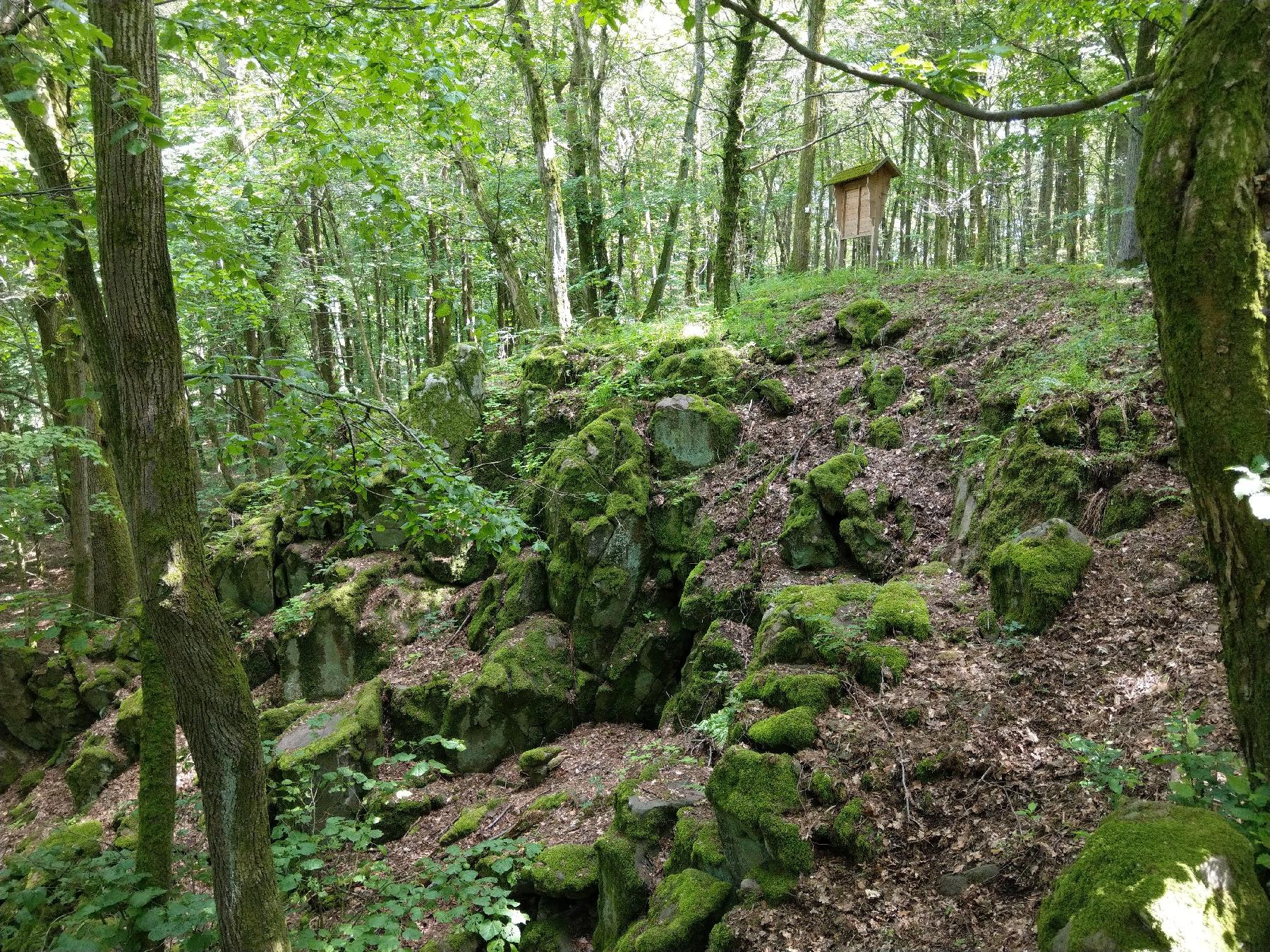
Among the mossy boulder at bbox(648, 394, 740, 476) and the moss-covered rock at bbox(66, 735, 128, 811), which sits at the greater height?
the mossy boulder at bbox(648, 394, 740, 476)

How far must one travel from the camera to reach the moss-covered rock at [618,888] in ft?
15.0

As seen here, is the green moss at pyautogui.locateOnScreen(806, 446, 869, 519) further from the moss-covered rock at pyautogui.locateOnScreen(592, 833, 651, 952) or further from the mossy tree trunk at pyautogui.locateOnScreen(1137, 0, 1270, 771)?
the mossy tree trunk at pyautogui.locateOnScreen(1137, 0, 1270, 771)

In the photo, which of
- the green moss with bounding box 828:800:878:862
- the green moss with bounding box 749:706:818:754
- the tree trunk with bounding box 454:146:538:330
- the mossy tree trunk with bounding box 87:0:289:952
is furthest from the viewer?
the tree trunk with bounding box 454:146:538:330

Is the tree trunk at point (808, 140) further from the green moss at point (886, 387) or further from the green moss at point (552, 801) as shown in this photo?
the green moss at point (552, 801)

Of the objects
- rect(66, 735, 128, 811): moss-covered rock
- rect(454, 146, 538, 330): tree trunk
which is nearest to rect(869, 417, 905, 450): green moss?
rect(454, 146, 538, 330): tree trunk

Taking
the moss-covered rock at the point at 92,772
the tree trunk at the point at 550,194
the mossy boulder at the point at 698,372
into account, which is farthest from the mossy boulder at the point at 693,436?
the moss-covered rock at the point at 92,772

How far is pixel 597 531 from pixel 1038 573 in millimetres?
4779

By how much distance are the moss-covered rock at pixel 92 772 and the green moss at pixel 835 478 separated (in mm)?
10781

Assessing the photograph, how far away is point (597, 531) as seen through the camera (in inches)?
326

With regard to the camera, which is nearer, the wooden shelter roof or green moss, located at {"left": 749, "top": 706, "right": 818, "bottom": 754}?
green moss, located at {"left": 749, "top": 706, "right": 818, "bottom": 754}

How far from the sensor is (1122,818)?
256cm

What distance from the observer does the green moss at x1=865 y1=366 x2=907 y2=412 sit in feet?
27.3

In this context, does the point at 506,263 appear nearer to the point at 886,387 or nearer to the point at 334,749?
the point at 886,387

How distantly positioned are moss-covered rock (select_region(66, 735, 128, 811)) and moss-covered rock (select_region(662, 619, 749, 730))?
28.6 feet
